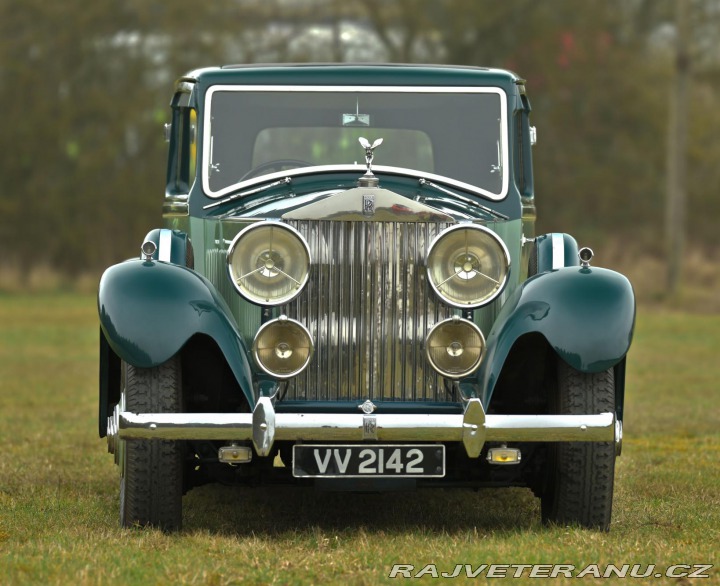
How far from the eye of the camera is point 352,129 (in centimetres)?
662

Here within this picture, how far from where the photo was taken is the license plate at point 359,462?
5.29m

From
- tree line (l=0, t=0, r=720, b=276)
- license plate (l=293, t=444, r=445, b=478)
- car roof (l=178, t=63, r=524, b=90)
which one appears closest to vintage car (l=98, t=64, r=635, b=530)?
license plate (l=293, t=444, r=445, b=478)

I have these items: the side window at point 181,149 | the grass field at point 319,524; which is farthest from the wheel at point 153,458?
the side window at point 181,149

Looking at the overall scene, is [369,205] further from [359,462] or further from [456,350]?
[359,462]

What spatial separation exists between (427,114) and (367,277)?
1.34 meters

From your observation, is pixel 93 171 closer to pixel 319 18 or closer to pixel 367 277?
pixel 319 18

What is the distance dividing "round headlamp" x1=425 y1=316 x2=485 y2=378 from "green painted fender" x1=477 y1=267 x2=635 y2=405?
0.19 ft

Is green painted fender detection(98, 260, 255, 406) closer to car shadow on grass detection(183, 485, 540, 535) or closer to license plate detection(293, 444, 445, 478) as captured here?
license plate detection(293, 444, 445, 478)

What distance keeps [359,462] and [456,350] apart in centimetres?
65

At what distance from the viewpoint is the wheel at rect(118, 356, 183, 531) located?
5.36m

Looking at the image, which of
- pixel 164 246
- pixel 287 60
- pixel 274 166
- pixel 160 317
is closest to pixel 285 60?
pixel 287 60

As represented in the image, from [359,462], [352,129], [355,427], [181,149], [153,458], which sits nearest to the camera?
[355,427]

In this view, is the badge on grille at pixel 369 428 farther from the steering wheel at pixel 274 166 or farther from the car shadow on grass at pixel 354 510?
the steering wheel at pixel 274 166

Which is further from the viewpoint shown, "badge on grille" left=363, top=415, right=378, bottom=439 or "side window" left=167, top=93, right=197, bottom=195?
"side window" left=167, top=93, right=197, bottom=195
